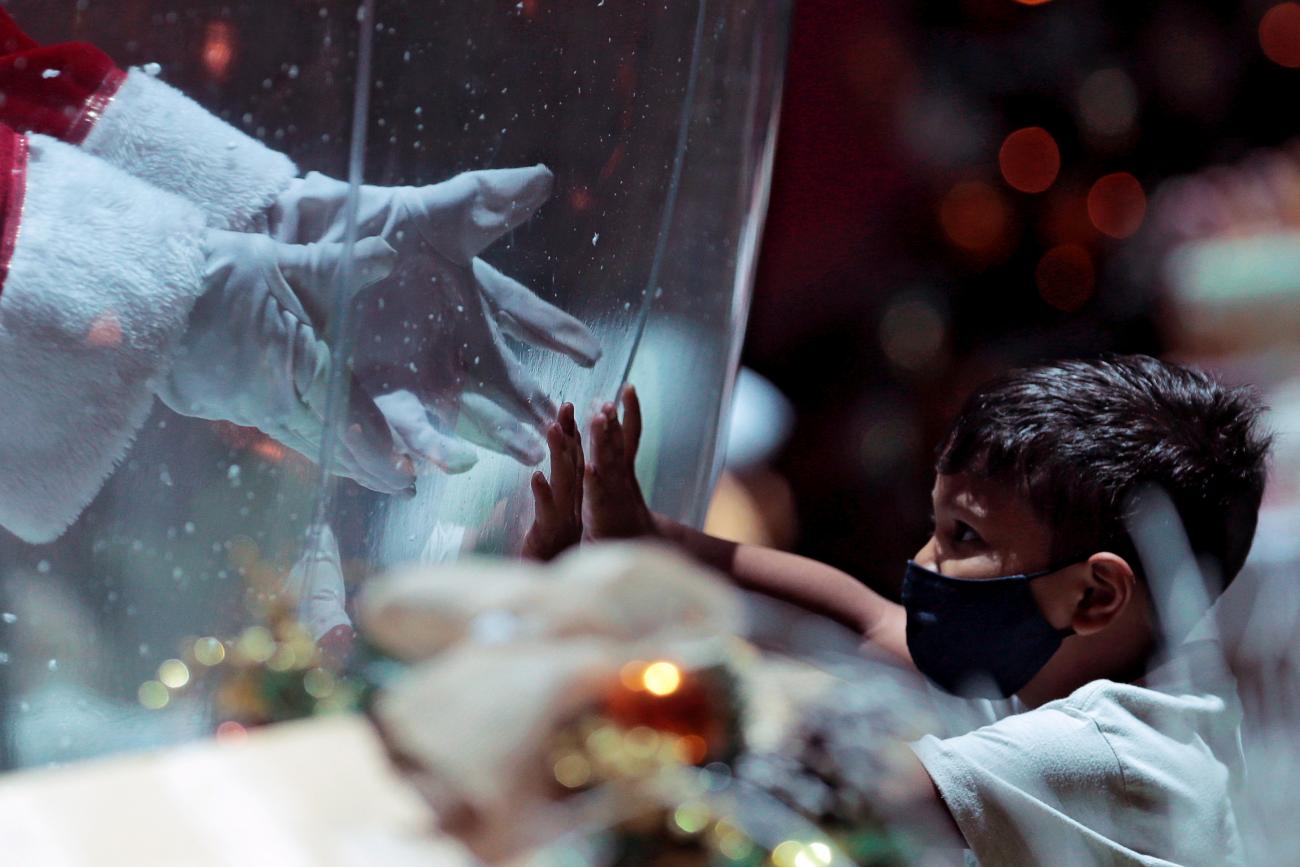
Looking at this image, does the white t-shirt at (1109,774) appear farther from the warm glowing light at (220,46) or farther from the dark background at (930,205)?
the warm glowing light at (220,46)

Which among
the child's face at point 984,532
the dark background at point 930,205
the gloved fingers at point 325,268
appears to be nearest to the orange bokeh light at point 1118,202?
the dark background at point 930,205

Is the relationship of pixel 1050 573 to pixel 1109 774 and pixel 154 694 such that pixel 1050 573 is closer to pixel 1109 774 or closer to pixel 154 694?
pixel 1109 774

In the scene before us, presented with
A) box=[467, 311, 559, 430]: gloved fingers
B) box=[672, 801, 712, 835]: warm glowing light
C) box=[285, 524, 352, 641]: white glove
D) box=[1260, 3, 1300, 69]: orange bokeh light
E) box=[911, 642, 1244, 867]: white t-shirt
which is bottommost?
box=[911, 642, 1244, 867]: white t-shirt

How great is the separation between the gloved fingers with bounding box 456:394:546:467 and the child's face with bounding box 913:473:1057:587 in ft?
0.33

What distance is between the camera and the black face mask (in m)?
0.27

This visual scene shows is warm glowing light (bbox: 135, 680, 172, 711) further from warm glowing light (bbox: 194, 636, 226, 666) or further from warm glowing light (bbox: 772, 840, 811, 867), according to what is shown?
warm glowing light (bbox: 772, 840, 811, 867)

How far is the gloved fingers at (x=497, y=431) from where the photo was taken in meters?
0.22

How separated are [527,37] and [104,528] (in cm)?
12

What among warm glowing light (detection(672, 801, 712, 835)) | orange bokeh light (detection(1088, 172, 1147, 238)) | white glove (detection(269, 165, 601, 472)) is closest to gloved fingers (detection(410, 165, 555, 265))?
white glove (detection(269, 165, 601, 472))

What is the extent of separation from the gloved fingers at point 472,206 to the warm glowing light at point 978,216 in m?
0.19

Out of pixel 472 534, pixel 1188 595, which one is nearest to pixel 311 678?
pixel 472 534

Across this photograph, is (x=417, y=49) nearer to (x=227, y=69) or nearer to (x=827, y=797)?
(x=227, y=69)

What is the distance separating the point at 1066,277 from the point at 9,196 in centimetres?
27

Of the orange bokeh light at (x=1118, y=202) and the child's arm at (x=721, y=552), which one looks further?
the orange bokeh light at (x=1118, y=202)
